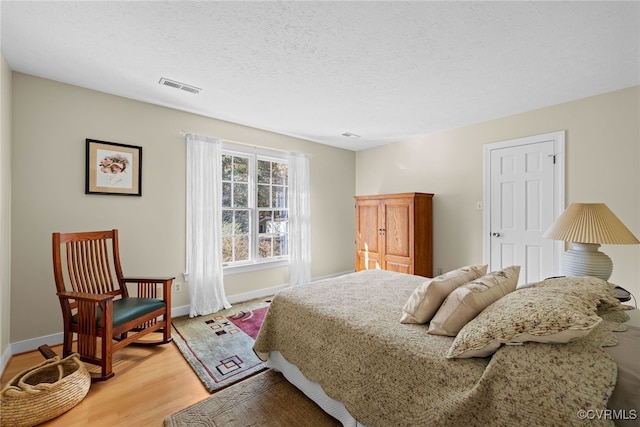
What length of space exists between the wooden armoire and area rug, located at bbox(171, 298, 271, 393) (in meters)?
1.92

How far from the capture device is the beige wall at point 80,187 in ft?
7.93

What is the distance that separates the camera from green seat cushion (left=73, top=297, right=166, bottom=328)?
2.09 meters

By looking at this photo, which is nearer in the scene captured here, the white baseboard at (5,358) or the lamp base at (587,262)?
the lamp base at (587,262)

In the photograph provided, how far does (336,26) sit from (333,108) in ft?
4.56

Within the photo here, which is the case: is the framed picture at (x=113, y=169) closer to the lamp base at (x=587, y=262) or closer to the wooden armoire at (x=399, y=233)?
the wooden armoire at (x=399, y=233)

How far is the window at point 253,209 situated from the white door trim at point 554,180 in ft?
9.33

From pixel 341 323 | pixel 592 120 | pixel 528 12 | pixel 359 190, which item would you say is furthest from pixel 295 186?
pixel 592 120

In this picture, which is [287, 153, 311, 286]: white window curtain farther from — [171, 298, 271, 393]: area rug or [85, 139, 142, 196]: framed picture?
[85, 139, 142, 196]: framed picture

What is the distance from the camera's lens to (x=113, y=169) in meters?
2.84

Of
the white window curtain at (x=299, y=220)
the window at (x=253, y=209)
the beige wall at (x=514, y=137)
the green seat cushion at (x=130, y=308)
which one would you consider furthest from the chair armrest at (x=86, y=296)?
the beige wall at (x=514, y=137)

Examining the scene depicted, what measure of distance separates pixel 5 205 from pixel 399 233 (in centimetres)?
414

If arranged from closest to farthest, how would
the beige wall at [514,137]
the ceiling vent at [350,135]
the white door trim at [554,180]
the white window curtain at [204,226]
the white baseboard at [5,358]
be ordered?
the white baseboard at [5,358] → the beige wall at [514,137] → the white door trim at [554,180] → the white window curtain at [204,226] → the ceiling vent at [350,135]
